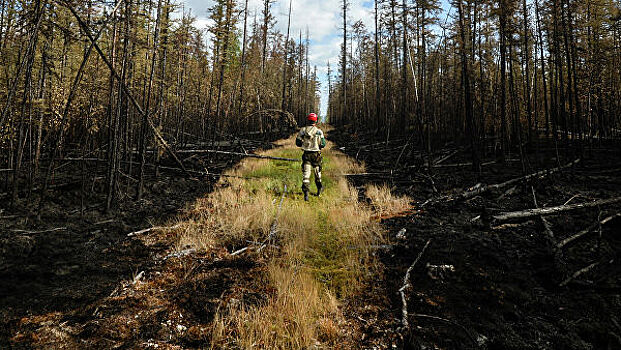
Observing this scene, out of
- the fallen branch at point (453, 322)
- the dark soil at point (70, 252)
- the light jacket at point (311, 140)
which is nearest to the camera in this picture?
the fallen branch at point (453, 322)

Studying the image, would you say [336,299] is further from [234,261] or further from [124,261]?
[124,261]

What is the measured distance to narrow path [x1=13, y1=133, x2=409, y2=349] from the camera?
222 centimetres

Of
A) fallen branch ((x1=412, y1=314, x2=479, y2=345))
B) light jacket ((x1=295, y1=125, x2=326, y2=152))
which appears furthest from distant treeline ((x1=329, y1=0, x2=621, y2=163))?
fallen branch ((x1=412, y1=314, x2=479, y2=345))

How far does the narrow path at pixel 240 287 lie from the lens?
222 centimetres

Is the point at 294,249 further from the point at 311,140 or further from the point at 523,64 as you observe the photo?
the point at 523,64

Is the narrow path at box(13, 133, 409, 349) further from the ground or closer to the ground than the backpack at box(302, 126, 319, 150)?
closer to the ground

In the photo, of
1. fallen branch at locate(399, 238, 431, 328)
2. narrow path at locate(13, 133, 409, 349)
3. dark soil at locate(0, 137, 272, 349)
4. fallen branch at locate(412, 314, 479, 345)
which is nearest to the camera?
fallen branch at locate(412, 314, 479, 345)

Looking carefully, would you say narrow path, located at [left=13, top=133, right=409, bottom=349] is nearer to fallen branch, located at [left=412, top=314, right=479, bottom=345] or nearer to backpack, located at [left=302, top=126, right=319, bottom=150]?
fallen branch, located at [left=412, top=314, right=479, bottom=345]

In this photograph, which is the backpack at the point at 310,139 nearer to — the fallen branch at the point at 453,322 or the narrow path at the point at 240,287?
the narrow path at the point at 240,287

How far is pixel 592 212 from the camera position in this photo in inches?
176

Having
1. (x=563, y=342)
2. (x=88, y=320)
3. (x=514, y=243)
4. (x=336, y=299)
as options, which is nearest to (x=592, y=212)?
(x=514, y=243)

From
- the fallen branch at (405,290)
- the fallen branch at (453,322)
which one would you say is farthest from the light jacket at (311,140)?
the fallen branch at (453,322)

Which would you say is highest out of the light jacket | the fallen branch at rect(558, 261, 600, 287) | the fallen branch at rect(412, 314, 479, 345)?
the light jacket

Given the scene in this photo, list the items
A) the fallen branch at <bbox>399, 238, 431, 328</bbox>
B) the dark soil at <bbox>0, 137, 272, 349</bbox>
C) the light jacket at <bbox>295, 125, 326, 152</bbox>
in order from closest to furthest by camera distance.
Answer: the fallen branch at <bbox>399, 238, 431, 328</bbox>, the dark soil at <bbox>0, 137, 272, 349</bbox>, the light jacket at <bbox>295, 125, 326, 152</bbox>
